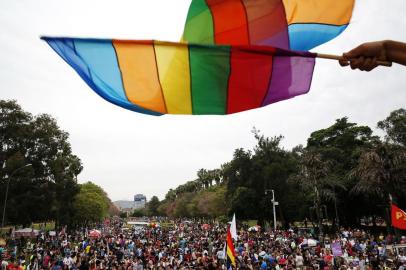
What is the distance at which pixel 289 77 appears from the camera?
15.3 feet

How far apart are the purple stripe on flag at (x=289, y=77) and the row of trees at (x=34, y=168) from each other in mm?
43502

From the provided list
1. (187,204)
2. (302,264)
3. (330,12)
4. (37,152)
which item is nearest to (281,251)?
(302,264)

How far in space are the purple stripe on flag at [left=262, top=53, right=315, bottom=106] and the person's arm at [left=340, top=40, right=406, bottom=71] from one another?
1317mm

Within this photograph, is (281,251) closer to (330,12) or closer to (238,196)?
(330,12)

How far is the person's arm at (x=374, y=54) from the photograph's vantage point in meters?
2.80

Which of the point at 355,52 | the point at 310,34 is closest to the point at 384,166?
the point at 310,34

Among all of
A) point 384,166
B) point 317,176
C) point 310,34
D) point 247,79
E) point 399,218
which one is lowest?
point 399,218

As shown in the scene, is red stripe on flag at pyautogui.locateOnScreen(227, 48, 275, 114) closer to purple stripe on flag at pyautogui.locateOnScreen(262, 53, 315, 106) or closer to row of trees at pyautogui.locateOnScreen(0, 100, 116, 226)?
purple stripe on flag at pyautogui.locateOnScreen(262, 53, 315, 106)

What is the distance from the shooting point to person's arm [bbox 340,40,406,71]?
9.20 ft

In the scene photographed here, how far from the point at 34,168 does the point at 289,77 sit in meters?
52.1

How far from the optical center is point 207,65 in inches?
180

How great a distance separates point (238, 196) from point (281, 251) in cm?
3539

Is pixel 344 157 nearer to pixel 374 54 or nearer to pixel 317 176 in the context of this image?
pixel 317 176

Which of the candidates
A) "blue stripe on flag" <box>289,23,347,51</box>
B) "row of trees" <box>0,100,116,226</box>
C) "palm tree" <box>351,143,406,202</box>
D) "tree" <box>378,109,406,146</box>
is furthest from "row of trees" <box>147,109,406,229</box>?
"blue stripe on flag" <box>289,23,347,51</box>
